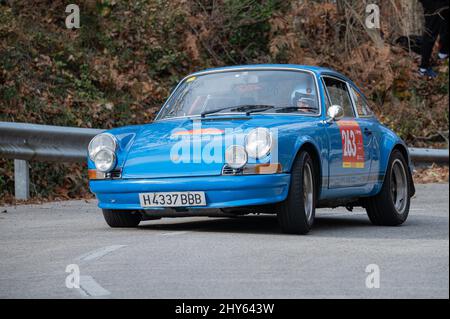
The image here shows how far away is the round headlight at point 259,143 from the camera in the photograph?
8703 mm

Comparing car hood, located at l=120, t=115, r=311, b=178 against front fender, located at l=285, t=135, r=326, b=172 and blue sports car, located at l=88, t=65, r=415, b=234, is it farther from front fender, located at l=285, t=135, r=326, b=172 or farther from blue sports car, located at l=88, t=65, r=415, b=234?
front fender, located at l=285, t=135, r=326, b=172

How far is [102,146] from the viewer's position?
9492mm

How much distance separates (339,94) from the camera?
35.4 ft

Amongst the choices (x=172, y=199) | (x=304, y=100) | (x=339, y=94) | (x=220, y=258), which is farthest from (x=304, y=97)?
(x=220, y=258)

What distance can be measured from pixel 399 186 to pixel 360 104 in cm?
95

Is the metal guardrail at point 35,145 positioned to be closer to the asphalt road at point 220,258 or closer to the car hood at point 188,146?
the asphalt road at point 220,258

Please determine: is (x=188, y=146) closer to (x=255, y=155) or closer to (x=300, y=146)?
(x=255, y=155)

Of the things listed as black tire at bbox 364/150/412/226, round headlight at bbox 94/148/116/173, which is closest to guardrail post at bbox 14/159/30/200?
round headlight at bbox 94/148/116/173

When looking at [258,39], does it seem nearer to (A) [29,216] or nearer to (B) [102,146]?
(A) [29,216]

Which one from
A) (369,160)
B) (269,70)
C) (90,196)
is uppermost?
(269,70)

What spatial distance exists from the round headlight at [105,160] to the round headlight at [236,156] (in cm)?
112

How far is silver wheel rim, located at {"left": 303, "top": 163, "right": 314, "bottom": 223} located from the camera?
29.9ft
